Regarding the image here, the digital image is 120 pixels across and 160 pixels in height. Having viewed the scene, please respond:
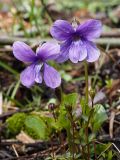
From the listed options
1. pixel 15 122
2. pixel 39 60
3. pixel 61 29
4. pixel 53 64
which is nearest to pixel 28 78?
pixel 39 60

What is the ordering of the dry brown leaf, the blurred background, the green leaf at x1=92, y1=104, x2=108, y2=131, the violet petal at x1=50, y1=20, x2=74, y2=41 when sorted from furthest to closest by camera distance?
the blurred background
the dry brown leaf
the green leaf at x1=92, y1=104, x2=108, y2=131
the violet petal at x1=50, y1=20, x2=74, y2=41

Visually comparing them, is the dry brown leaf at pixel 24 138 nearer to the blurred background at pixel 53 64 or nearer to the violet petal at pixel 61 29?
the blurred background at pixel 53 64

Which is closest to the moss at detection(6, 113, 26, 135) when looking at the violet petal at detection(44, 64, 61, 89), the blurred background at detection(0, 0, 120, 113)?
the blurred background at detection(0, 0, 120, 113)

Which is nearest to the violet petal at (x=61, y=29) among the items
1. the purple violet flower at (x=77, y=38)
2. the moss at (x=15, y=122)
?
the purple violet flower at (x=77, y=38)

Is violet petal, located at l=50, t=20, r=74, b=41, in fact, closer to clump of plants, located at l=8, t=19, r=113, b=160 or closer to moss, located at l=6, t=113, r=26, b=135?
clump of plants, located at l=8, t=19, r=113, b=160

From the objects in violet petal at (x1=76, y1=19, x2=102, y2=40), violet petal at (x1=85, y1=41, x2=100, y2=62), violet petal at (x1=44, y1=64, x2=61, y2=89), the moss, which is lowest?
the moss

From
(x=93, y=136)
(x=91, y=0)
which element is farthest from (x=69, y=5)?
(x=93, y=136)

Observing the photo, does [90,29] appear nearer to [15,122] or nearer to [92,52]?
[92,52]
